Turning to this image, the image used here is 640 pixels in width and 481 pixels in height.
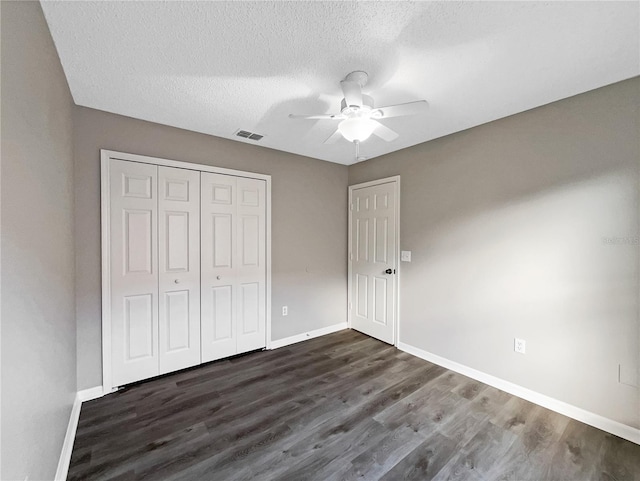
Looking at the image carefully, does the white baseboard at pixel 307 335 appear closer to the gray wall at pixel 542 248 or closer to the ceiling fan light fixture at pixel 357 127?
the gray wall at pixel 542 248

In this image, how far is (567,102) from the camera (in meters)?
2.05

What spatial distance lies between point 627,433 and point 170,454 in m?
2.97

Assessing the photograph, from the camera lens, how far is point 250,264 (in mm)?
3090

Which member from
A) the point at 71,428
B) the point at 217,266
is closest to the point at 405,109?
the point at 217,266

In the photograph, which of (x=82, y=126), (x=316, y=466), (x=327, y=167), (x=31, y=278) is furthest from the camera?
(x=327, y=167)

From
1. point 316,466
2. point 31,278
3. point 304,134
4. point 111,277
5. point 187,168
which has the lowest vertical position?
point 316,466

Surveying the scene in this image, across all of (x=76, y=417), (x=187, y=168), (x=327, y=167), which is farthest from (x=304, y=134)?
(x=76, y=417)

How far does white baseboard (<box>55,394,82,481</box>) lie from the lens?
4.80ft

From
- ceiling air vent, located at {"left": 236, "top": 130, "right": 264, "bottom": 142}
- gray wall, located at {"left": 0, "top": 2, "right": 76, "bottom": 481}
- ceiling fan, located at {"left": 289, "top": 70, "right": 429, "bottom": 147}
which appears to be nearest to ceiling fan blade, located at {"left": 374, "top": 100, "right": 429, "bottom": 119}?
ceiling fan, located at {"left": 289, "top": 70, "right": 429, "bottom": 147}

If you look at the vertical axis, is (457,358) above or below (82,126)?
below

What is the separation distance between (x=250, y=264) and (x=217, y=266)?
367 millimetres

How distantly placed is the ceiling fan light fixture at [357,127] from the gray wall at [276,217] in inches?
63.4

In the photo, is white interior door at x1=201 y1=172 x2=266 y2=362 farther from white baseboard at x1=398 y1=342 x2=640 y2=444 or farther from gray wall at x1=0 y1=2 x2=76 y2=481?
white baseboard at x1=398 y1=342 x2=640 y2=444

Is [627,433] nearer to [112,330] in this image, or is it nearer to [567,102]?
[567,102]
